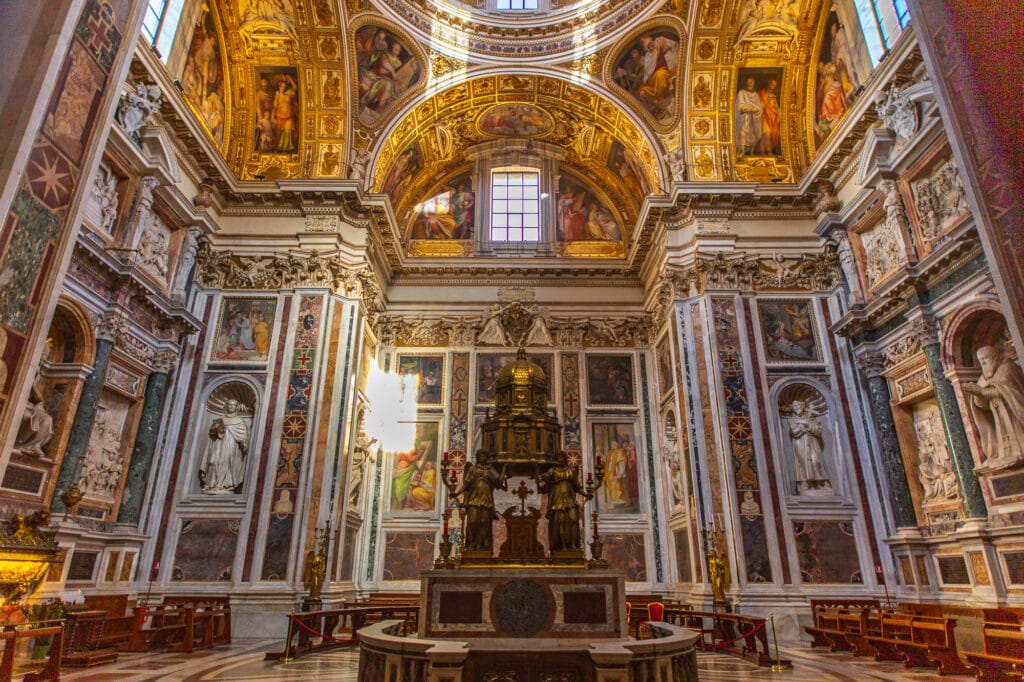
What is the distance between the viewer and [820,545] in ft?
41.7

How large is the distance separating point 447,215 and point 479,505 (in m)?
13.6

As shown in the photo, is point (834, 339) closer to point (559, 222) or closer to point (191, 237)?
point (559, 222)

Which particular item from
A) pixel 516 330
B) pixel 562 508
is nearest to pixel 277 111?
pixel 516 330

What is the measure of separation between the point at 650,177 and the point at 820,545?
1057cm

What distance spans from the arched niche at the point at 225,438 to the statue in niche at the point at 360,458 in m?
2.53

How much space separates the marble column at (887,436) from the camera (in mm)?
11828

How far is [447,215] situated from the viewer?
65.6ft

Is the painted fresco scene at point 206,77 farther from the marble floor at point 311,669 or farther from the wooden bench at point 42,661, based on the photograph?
the marble floor at point 311,669

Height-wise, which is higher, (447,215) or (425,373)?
(447,215)

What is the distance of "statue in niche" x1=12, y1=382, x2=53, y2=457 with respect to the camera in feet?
29.7

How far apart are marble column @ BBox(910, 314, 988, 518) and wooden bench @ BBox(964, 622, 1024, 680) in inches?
110

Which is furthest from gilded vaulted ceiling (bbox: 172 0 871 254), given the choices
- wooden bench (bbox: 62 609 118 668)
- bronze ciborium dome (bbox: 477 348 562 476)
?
wooden bench (bbox: 62 609 118 668)

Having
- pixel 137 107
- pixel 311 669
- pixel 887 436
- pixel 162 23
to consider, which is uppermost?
pixel 162 23

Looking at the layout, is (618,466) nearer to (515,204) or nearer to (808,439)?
(808,439)
